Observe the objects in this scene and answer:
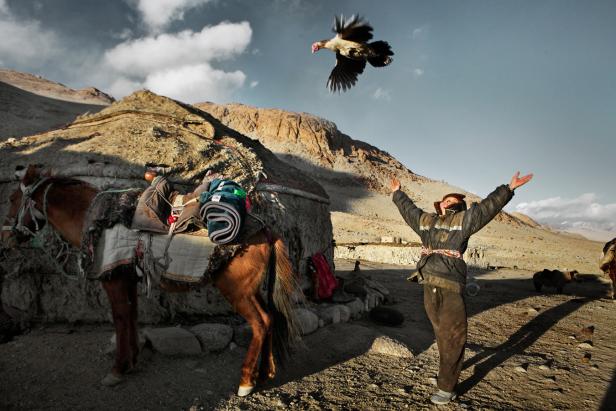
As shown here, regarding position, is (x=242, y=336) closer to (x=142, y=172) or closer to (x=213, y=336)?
(x=213, y=336)

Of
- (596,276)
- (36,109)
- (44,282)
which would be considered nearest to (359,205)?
(596,276)

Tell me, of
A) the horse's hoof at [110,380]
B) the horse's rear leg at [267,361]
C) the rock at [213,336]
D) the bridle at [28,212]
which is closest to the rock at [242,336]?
the rock at [213,336]

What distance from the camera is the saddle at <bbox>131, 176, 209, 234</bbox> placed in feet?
10.1

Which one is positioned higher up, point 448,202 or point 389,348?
point 448,202

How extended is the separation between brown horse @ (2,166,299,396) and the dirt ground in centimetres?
26

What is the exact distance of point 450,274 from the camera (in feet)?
9.71

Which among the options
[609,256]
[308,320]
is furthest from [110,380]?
[609,256]

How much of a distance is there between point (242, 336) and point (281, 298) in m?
1.25

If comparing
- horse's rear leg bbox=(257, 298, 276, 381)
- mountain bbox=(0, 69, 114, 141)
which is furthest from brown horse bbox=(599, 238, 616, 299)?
mountain bbox=(0, 69, 114, 141)

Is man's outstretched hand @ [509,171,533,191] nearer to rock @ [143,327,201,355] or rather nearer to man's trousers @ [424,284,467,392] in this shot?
man's trousers @ [424,284,467,392]

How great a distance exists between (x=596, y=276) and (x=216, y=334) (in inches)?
526

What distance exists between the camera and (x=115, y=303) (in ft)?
10.2

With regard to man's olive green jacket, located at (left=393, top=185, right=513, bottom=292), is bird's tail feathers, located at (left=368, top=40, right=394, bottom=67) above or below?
above

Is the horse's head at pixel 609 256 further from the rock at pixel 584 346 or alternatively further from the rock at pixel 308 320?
the rock at pixel 308 320
